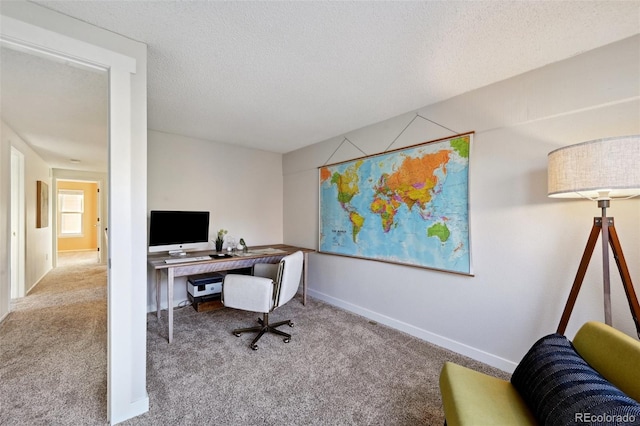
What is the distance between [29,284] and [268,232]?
141 inches

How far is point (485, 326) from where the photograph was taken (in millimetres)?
2143

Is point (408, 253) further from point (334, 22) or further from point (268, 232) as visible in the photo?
point (268, 232)

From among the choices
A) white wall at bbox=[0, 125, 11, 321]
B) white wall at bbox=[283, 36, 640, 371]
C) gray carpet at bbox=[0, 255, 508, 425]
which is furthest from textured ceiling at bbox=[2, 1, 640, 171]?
gray carpet at bbox=[0, 255, 508, 425]

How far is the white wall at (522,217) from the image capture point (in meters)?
1.62

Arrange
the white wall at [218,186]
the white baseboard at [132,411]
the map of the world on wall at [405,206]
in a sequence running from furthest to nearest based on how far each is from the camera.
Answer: the white wall at [218,186]
the map of the world on wall at [405,206]
the white baseboard at [132,411]

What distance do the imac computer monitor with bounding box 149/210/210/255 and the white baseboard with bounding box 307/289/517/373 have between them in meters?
1.96

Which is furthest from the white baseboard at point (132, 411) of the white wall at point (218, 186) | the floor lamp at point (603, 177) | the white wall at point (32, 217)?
the white wall at point (32, 217)

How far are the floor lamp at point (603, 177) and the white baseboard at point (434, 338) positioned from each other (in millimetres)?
711

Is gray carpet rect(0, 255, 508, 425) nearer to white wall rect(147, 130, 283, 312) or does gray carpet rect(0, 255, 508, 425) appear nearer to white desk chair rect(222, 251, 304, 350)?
white desk chair rect(222, 251, 304, 350)

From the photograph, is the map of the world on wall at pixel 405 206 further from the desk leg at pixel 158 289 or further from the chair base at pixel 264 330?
the desk leg at pixel 158 289

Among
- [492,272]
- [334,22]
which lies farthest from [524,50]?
[492,272]

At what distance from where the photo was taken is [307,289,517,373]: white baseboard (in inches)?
80.8

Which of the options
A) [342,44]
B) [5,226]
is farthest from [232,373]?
[5,226]

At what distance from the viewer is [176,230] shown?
2926 mm
